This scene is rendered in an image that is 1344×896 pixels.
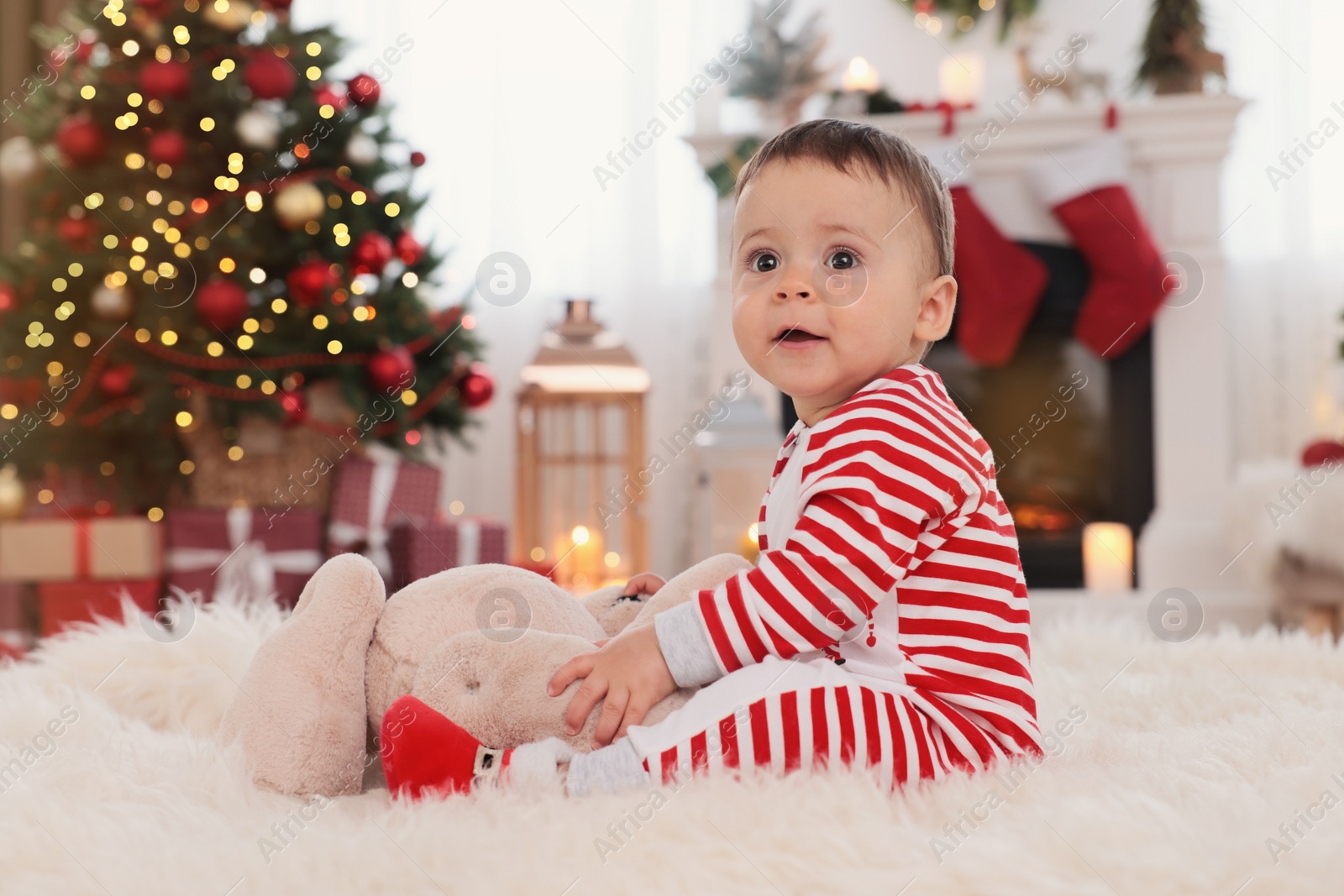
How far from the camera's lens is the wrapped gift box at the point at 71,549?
79.9 inches

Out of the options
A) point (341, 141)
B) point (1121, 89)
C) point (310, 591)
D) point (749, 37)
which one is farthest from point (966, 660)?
point (1121, 89)

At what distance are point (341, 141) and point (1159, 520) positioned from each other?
2.12 meters

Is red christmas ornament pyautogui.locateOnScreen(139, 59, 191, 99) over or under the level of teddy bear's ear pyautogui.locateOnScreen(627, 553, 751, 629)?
over

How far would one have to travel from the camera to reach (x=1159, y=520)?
257cm

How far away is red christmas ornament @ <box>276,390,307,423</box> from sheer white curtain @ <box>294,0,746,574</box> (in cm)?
104

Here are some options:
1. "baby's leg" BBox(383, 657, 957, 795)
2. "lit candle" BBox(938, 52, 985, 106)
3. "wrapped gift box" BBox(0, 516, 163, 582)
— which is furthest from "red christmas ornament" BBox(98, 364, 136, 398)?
"lit candle" BBox(938, 52, 985, 106)

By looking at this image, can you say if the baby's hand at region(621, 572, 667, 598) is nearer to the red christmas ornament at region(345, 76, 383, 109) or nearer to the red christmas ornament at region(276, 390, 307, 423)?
the red christmas ornament at region(276, 390, 307, 423)

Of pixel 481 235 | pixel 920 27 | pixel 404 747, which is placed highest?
pixel 920 27

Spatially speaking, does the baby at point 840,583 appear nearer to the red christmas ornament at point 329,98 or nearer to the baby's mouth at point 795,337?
the baby's mouth at point 795,337

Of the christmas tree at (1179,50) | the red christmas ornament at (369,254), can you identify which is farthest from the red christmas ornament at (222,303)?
the christmas tree at (1179,50)

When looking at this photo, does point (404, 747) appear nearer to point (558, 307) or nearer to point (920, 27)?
point (558, 307)

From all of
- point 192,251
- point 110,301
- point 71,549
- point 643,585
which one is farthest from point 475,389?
point 643,585

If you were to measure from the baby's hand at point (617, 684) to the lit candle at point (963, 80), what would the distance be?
2345mm

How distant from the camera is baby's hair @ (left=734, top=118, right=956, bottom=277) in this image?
77 cm
